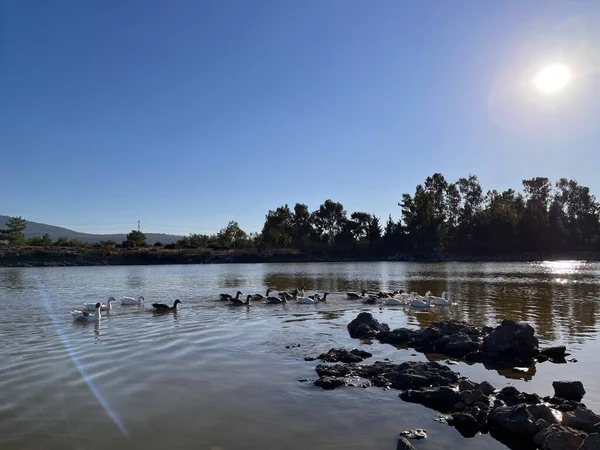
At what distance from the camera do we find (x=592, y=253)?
3735 inches

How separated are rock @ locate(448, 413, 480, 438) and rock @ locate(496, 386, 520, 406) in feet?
3.89

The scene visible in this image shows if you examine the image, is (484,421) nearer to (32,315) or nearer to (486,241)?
(32,315)

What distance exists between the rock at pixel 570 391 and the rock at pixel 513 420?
1913mm

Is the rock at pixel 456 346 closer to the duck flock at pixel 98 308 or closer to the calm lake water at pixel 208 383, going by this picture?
the calm lake water at pixel 208 383

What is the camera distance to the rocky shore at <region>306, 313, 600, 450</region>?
23.6ft

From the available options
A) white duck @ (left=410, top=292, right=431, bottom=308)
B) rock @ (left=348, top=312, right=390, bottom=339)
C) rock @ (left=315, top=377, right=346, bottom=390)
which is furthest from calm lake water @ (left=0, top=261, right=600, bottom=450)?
white duck @ (left=410, top=292, right=431, bottom=308)

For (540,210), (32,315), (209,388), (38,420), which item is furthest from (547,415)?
(540,210)

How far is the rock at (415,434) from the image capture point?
290 inches

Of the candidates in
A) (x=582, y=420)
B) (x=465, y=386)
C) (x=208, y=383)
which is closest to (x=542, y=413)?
(x=582, y=420)

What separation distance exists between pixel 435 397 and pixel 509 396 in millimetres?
1407

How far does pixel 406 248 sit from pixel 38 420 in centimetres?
11007

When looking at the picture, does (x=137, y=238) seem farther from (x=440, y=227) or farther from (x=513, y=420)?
(x=513, y=420)

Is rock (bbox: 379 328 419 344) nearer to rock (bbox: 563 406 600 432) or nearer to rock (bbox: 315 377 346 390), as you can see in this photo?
rock (bbox: 315 377 346 390)

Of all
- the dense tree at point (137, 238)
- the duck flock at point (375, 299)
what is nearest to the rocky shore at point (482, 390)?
the duck flock at point (375, 299)
